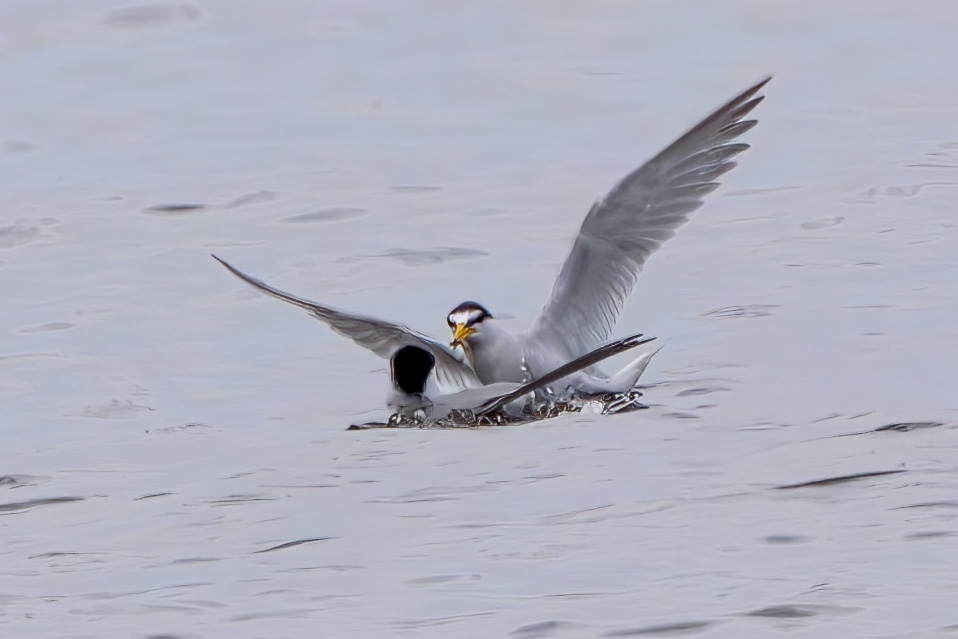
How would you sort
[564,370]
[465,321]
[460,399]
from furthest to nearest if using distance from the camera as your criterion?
[465,321], [460,399], [564,370]

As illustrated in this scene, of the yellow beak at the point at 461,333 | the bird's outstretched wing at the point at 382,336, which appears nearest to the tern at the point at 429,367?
the bird's outstretched wing at the point at 382,336

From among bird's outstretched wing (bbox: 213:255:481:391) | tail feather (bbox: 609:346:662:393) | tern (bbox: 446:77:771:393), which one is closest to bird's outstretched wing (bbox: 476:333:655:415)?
tail feather (bbox: 609:346:662:393)

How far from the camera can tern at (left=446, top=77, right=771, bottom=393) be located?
36.8 feet

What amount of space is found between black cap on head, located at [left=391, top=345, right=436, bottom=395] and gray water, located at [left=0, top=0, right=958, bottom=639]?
31cm

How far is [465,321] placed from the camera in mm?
11141

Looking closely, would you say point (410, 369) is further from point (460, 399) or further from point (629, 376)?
point (629, 376)

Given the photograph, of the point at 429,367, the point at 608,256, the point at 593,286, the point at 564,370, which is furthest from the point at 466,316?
the point at 564,370

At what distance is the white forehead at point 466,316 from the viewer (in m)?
11.1

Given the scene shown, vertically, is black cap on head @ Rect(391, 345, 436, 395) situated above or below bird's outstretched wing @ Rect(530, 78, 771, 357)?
below

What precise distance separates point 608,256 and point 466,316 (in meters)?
0.92

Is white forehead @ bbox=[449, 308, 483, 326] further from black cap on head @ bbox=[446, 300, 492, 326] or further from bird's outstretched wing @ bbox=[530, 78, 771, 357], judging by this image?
bird's outstretched wing @ bbox=[530, 78, 771, 357]

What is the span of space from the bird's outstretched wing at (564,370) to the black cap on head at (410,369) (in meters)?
0.42

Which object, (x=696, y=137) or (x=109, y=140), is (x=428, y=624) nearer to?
(x=696, y=137)

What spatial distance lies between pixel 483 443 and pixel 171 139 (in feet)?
29.3
